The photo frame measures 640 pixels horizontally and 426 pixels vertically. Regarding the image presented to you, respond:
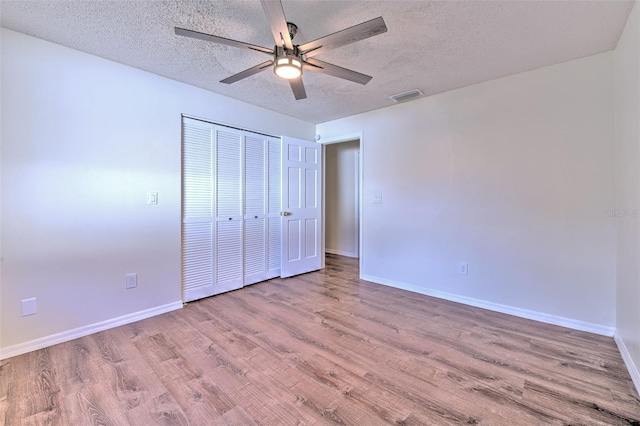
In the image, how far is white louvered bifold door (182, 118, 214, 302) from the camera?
3002mm

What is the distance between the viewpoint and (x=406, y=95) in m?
3.17

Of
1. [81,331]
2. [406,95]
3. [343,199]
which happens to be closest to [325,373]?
[81,331]

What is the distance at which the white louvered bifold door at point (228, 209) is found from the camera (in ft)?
10.8

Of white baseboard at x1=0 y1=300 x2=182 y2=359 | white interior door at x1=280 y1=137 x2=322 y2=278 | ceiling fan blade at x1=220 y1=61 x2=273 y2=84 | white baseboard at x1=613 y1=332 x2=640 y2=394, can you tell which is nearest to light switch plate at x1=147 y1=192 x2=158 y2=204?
white baseboard at x1=0 y1=300 x2=182 y2=359

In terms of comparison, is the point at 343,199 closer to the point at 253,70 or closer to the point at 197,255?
the point at 197,255

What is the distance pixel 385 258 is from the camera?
3.70 m

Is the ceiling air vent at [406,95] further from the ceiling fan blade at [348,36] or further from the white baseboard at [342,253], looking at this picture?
the white baseboard at [342,253]

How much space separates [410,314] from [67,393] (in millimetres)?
2690

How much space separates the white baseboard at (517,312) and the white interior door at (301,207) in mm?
1350

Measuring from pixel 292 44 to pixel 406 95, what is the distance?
190 cm

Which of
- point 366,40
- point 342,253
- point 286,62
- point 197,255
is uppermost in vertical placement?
point 366,40

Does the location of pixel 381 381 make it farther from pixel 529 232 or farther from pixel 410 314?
pixel 529 232

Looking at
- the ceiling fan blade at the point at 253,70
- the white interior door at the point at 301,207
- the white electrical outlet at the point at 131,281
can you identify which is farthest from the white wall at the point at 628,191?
the white electrical outlet at the point at 131,281

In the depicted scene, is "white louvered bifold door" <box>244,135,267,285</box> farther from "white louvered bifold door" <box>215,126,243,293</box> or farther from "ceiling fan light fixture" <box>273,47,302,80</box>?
"ceiling fan light fixture" <box>273,47,302,80</box>
